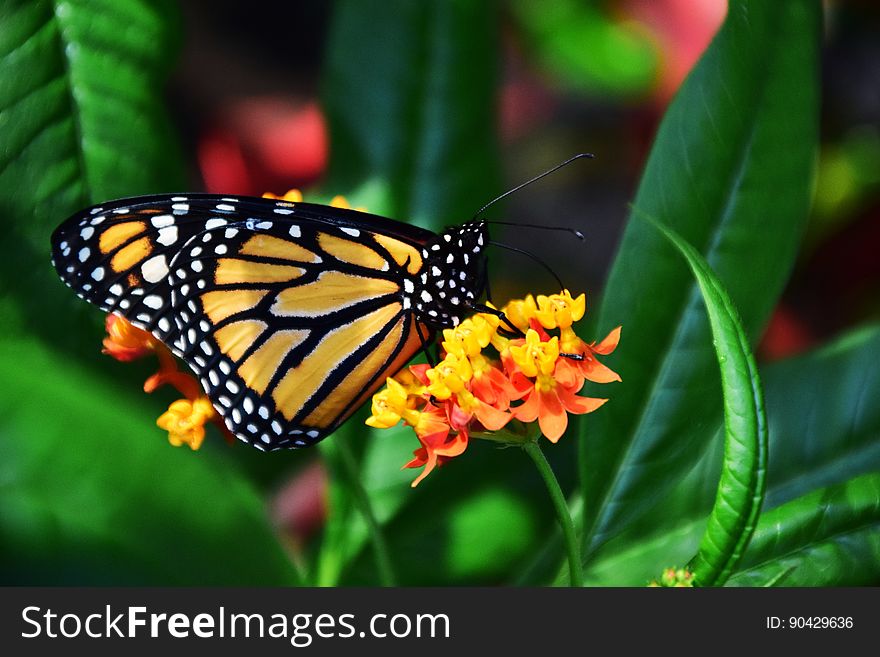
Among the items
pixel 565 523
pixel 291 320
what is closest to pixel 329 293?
pixel 291 320

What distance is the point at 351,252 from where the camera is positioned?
1.22 metres

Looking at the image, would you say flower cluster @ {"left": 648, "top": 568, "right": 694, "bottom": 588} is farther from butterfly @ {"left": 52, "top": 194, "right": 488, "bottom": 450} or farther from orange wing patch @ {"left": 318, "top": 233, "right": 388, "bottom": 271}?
orange wing patch @ {"left": 318, "top": 233, "right": 388, "bottom": 271}

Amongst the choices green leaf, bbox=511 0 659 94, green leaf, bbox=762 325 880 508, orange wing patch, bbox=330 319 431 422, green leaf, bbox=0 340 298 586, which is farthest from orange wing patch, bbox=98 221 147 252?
green leaf, bbox=511 0 659 94

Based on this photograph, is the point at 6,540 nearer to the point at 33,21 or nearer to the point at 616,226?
the point at 33,21

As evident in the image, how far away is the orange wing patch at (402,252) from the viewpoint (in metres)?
1.21

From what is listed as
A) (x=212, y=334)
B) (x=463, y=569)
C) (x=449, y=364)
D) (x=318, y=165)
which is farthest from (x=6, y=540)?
(x=318, y=165)

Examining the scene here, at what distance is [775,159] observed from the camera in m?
1.15

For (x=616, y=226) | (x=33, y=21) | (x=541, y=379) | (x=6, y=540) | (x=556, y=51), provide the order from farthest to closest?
1. (x=616, y=226)
2. (x=556, y=51)
3. (x=33, y=21)
4. (x=541, y=379)
5. (x=6, y=540)

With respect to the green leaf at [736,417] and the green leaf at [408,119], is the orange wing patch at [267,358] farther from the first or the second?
the green leaf at [736,417]

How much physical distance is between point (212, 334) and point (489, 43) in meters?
0.60

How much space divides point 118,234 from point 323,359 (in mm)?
297

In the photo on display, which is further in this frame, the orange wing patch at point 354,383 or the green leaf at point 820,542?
the orange wing patch at point 354,383

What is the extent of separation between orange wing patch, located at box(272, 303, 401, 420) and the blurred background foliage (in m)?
0.09

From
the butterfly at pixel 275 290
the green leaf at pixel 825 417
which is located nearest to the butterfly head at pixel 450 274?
the butterfly at pixel 275 290
